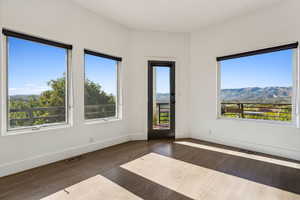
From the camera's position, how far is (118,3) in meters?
3.03

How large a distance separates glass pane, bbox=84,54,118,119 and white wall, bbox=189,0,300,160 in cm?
209

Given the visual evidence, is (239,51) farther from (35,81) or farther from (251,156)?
(35,81)

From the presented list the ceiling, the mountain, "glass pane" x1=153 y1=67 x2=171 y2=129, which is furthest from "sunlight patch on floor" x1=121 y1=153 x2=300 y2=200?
the ceiling

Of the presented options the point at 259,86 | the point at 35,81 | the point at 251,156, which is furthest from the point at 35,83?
the point at 259,86

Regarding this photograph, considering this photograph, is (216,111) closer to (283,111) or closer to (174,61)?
(283,111)

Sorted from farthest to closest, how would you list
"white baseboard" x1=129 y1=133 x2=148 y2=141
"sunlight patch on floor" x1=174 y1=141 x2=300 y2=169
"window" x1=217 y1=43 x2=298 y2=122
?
1. "white baseboard" x1=129 y1=133 x2=148 y2=141
2. "window" x1=217 y1=43 x2=298 y2=122
3. "sunlight patch on floor" x1=174 y1=141 x2=300 y2=169

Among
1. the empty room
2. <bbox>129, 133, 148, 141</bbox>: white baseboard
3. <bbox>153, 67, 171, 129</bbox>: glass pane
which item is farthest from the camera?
<bbox>153, 67, 171, 129</bbox>: glass pane

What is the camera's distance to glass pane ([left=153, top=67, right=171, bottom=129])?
437cm

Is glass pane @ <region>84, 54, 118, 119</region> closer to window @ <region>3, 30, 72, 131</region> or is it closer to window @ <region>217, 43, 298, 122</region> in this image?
window @ <region>3, 30, 72, 131</region>

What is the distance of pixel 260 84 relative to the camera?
11.2ft

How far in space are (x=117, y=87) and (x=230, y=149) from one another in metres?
2.92

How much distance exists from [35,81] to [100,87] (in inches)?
49.5

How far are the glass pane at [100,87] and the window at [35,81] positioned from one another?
18.2 inches

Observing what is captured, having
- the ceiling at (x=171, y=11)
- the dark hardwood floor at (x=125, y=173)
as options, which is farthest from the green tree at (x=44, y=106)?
the ceiling at (x=171, y=11)
